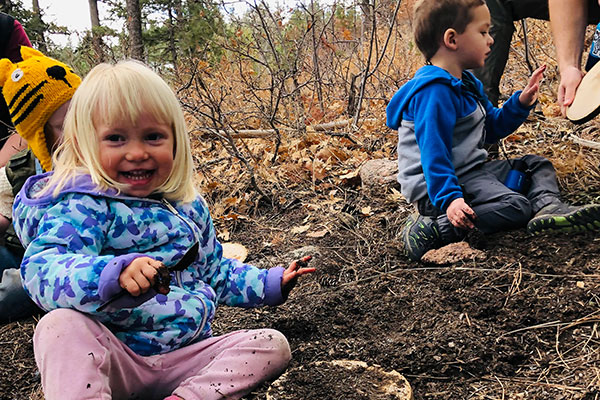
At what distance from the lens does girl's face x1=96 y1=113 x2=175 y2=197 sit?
5.79ft

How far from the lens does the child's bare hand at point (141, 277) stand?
147 cm

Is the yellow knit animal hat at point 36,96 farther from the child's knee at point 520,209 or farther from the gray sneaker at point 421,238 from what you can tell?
the child's knee at point 520,209

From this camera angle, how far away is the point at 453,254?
2627 mm

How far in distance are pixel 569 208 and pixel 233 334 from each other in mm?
1723

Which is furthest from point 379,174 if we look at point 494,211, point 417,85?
point 494,211

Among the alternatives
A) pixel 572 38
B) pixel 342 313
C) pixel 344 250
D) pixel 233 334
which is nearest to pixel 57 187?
pixel 233 334

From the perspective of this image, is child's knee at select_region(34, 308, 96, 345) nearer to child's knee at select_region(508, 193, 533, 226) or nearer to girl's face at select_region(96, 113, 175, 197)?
girl's face at select_region(96, 113, 175, 197)

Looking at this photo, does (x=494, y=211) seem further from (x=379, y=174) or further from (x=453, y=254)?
(x=379, y=174)

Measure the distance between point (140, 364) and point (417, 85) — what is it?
1950mm

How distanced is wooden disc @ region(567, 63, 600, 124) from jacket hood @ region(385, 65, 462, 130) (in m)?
0.61

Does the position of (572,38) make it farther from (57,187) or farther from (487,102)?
(57,187)

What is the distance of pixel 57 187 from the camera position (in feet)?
5.70

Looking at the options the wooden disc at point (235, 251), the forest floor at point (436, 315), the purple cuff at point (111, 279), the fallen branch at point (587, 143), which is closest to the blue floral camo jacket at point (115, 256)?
the purple cuff at point (111, 279)

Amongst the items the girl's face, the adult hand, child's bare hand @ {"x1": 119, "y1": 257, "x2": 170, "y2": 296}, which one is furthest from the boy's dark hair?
child's bare hand @ {"x1": 119, "y1": 257, "x2": 170, "y2": 296}
